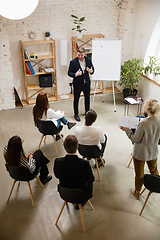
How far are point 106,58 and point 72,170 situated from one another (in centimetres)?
367

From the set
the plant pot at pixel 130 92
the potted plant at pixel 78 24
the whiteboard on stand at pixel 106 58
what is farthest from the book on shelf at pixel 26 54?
the plant pot at pixel 130 92

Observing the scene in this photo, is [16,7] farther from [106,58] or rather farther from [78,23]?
[78,23]

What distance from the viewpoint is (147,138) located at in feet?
10.3

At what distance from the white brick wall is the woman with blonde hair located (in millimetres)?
3452

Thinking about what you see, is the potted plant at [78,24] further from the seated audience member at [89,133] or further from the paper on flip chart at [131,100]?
the seated audience member at [89,133]

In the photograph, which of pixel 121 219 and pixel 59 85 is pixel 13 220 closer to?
pixel 121 219

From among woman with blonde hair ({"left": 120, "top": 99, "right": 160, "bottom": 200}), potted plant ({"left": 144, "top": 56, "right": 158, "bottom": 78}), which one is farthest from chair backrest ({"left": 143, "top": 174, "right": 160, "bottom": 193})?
potted plant ({"left": 144, "top": 56, "right": 158, "bottom": 78})

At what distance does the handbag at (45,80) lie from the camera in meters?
6.29

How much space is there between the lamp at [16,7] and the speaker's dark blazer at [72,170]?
1523 millimetres

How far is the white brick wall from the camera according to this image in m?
Answer: 5.88

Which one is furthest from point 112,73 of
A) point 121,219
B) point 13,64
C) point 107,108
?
point 121,219

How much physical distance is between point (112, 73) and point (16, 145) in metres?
3.57

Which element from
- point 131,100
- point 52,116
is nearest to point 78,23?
point 131,100

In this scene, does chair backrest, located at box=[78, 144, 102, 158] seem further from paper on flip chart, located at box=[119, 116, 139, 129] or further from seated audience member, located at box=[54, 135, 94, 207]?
seated audience member, located at box=[54, 135, 94, 207]
